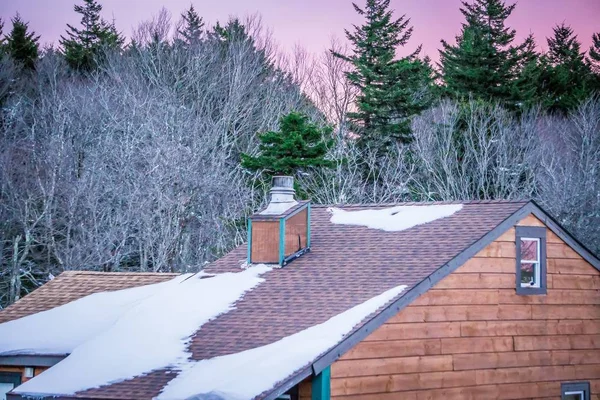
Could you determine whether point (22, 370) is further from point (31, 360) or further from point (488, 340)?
point (488, 340)

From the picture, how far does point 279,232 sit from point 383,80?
90.2 feet

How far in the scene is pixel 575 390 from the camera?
53.8 ft

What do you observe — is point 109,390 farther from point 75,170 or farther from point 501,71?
point 501,71

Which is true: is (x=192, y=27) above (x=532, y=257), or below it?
above

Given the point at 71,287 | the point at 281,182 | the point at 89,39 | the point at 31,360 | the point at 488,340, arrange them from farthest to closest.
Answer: the point at 89,39, the point at 71,287, the point at 281,182, the point at 31,360, the point at 488,340

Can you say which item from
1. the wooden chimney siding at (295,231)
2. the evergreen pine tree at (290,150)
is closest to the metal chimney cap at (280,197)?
the wooden chimney siding at (295,231)

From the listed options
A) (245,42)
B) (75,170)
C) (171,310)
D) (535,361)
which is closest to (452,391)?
(535,361)

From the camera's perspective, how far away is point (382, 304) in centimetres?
1416

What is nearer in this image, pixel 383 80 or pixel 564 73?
pixel 383 80

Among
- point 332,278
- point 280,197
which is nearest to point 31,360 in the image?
point 280,197

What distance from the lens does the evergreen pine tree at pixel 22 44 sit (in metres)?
49.1

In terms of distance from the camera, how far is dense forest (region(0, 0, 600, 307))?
33375mm

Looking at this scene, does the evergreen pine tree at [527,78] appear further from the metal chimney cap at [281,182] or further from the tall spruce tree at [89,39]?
the metal chimney cap at [281,182]

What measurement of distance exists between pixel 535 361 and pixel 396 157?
25157mm
